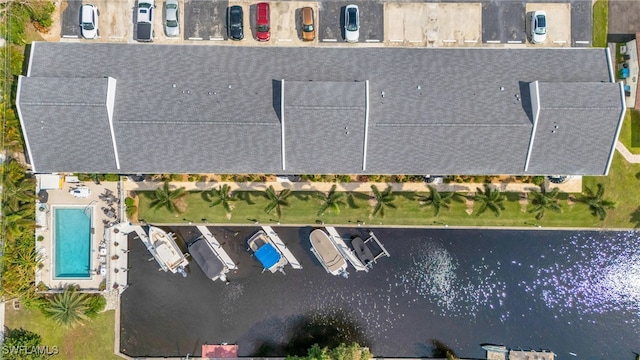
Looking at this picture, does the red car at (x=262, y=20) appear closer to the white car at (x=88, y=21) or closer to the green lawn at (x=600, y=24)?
the white car at (x=88, y=21)

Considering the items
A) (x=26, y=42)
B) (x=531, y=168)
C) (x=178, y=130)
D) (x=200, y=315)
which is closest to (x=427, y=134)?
(x=531, y=168)

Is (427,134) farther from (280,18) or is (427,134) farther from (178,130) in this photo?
(178,130)

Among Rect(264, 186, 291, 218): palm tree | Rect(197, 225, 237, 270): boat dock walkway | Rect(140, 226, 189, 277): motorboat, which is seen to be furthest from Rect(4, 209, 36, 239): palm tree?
Rect(264, 186, 291, 218): palm tree

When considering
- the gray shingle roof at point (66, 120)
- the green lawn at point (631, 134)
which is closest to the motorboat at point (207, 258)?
the gray shingle roof at point (66, 120)

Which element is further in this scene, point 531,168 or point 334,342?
point 334,342

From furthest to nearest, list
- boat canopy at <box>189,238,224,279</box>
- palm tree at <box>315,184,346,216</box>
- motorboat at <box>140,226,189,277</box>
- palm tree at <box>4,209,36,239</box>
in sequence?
boat canopy at <box>189,238,224,279</box> < motorboat at <box>140,226,189,277</box> < palm tree at <box>315,184,346,216</box> < palm tree at <box>4,209,36,239</box>

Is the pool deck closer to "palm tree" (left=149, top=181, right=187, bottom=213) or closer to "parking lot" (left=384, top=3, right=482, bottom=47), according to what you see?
"palm tree" (left=149, top=181, right=187, bottom=213)

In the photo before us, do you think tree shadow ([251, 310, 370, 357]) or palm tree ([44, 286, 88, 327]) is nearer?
palm tree ([44, 286, 88, 327])
